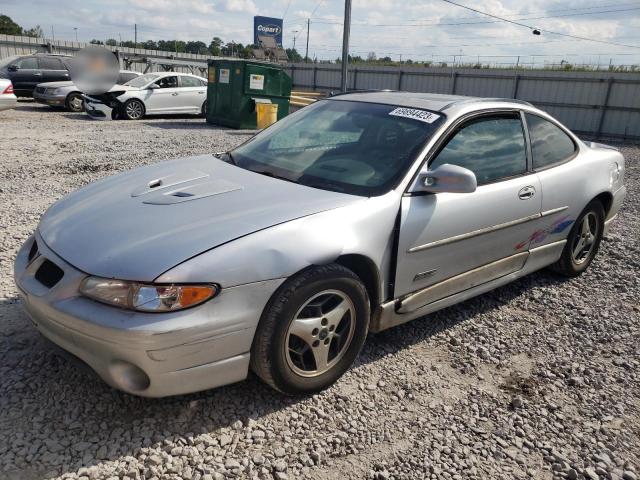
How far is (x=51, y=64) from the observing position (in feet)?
59.1

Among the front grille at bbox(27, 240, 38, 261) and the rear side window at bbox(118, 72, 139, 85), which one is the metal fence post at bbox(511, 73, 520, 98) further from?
the front grille at bbox(27, 240, 38, 261)

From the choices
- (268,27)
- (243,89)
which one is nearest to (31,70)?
(243,89)

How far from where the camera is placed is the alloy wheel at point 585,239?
15.3ft

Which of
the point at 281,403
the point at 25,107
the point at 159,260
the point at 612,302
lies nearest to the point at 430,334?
the point at 281,403

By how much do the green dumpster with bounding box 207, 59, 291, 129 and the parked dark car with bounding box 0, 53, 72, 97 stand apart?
604 centimetres

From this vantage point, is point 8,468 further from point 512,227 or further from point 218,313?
point 512,227

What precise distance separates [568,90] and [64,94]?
17.4 metres

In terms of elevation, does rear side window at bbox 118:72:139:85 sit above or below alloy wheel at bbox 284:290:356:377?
above

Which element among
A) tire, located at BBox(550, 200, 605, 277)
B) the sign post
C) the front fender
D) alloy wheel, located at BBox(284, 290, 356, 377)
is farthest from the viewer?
the sign post

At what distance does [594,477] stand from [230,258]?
1.99 meters

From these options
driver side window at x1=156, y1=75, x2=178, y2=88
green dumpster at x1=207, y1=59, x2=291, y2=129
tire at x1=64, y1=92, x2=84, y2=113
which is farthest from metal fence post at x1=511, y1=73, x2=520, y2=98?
tire at x1=64, y1=92, x2=84, y2=113

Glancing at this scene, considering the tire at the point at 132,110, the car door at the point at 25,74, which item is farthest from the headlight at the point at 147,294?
the car door at the point at 25,74

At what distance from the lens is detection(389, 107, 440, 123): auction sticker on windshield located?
346 centimetres

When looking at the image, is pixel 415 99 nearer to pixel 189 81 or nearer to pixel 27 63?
pixel 189 81
